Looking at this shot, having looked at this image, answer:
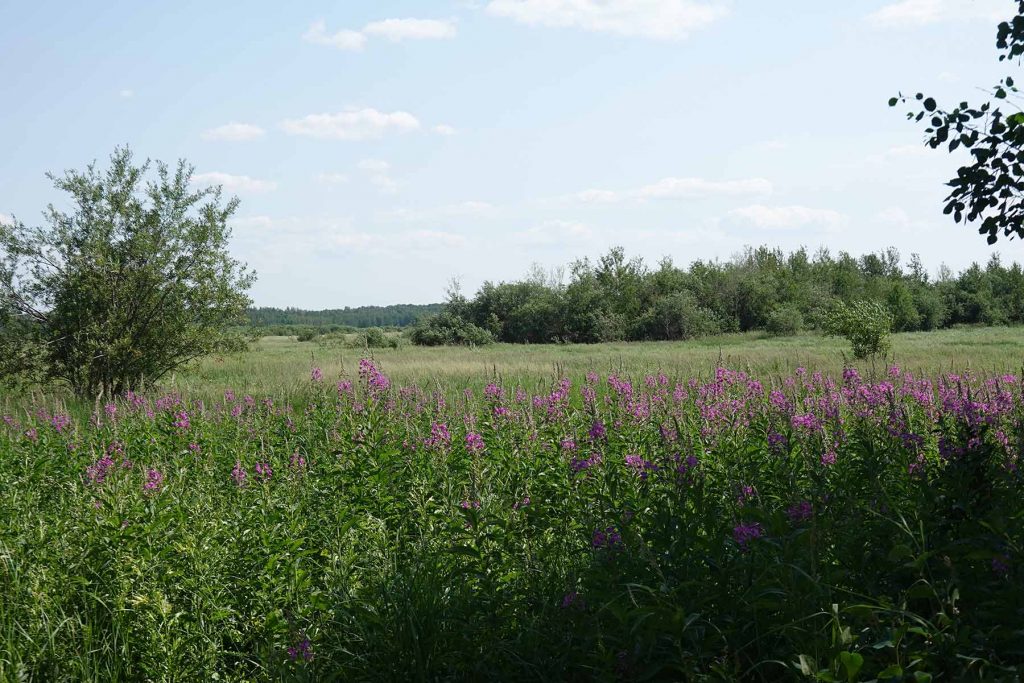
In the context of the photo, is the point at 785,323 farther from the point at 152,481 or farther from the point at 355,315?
the point at 355,315

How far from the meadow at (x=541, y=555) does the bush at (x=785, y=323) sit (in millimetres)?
44299

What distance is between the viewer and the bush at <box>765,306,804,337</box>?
166ft

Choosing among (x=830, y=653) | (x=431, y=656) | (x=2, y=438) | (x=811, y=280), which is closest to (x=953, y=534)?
(x=830, y=653)

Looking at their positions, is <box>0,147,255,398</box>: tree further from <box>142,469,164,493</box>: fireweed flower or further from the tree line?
the tree line

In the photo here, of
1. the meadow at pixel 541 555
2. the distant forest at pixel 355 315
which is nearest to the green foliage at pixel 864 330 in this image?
the meadow at pixel 541 555

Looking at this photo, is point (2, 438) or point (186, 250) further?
point (186, 250)

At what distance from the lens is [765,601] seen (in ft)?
8.95

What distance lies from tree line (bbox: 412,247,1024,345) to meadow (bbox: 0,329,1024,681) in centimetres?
4199

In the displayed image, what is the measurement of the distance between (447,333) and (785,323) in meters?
21.8

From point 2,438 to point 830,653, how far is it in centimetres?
1033

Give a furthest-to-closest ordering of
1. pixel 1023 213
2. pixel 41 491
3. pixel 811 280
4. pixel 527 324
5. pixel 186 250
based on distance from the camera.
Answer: pixel 811 280, pixel 527 324, pixel 186 250, pixel 41 491, pixel 1023 213

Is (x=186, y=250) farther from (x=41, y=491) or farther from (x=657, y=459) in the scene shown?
(x=657, y=459)

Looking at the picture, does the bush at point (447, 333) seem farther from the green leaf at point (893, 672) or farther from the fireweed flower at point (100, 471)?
A: the green leaf at point (893, 672)

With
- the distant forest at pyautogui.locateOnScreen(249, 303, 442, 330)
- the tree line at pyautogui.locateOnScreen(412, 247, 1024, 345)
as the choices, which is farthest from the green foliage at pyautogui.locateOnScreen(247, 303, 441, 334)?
the tree line at pyautogui.locateOnScreen(412, 247, 1024, 345)
